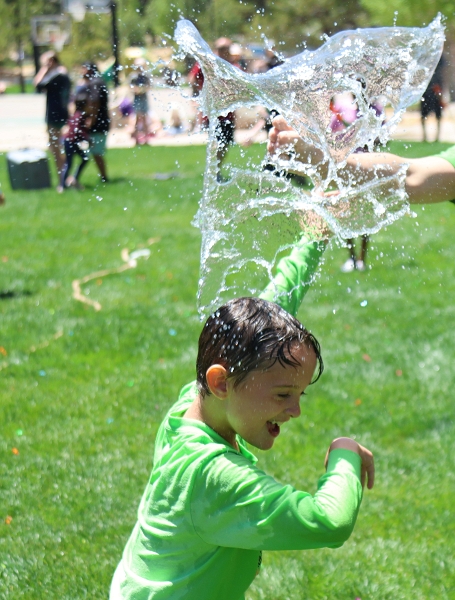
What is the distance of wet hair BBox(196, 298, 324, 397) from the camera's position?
1845 millimetres

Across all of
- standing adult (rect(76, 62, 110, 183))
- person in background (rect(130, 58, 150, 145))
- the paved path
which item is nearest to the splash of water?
person in background (rect(130, 58, 150, 145))

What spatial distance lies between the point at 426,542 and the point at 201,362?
1.82 meters

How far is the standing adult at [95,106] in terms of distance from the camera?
229 inches

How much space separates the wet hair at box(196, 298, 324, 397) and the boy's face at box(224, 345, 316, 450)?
15 millimetres

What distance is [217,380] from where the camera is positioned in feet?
6.12

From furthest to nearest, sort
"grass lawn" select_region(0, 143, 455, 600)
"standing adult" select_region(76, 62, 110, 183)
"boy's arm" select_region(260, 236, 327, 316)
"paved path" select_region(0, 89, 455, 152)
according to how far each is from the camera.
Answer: "paved path" select_region(0, 89, 455, 152), "standing adult" select_region(76, 62, 110, 183), "grass lawn" select_region(0, 143, 455, 600), "boy's arm" select_region(260, 236, 327, 316)

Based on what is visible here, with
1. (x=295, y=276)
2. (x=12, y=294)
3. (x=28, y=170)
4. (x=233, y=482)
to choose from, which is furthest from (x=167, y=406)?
(x=28, y=170)

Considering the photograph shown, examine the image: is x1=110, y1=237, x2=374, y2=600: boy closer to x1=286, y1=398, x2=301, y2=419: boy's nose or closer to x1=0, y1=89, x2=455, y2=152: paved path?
x1=286, y1=398, x2=301, y2=419: boy's nose

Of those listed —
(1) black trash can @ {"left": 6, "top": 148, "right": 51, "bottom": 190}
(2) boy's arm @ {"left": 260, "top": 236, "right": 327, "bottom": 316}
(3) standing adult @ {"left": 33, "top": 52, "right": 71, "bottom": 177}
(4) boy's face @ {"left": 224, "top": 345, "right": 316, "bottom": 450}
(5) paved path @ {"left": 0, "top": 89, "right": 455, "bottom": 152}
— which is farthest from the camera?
(5) paved path @ {"left": 0, "top": 89, "right": 455, "bottom": 152}

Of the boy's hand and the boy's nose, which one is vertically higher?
the boy's nose

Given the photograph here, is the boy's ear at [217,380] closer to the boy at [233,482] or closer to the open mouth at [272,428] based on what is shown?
the boy at [233,482]

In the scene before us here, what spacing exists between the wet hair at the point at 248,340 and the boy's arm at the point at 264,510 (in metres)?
0.22

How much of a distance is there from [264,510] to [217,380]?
0.32 meters

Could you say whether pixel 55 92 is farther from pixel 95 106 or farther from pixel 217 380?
pixel 217 380
